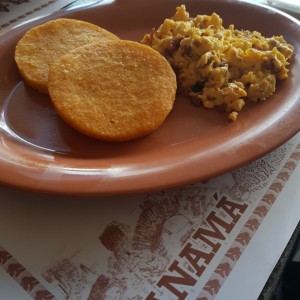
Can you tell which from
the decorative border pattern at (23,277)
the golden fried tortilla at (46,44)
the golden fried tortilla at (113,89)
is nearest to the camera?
the decorative border pattern at (23,277)

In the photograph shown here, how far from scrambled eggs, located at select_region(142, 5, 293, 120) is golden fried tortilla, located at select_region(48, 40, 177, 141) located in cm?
6

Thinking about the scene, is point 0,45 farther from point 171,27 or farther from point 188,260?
point 188,260

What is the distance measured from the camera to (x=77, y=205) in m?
0.75

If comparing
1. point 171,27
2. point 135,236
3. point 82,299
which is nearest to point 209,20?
point 171,27

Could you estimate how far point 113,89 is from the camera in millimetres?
862

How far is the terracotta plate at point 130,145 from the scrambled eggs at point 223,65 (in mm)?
32

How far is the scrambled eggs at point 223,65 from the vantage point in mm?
911

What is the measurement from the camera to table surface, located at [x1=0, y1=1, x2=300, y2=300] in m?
0.64

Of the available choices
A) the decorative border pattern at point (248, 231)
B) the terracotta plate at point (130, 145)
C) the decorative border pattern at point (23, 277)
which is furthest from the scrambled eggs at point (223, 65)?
the decorative border pattern at point (23, 277)

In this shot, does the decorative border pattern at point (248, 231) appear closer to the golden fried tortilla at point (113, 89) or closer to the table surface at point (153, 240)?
the table surface at point (153, 240)

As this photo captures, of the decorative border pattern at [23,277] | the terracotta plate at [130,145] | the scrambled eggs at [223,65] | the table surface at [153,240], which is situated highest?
the scrambled eggs at [223,65]

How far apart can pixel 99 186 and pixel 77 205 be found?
0.11m

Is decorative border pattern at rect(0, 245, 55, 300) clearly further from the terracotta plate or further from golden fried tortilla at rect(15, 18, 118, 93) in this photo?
golden fried tortilla at rect(15, 18, 118, 93)

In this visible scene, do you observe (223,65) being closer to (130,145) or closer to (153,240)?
(130,145)
